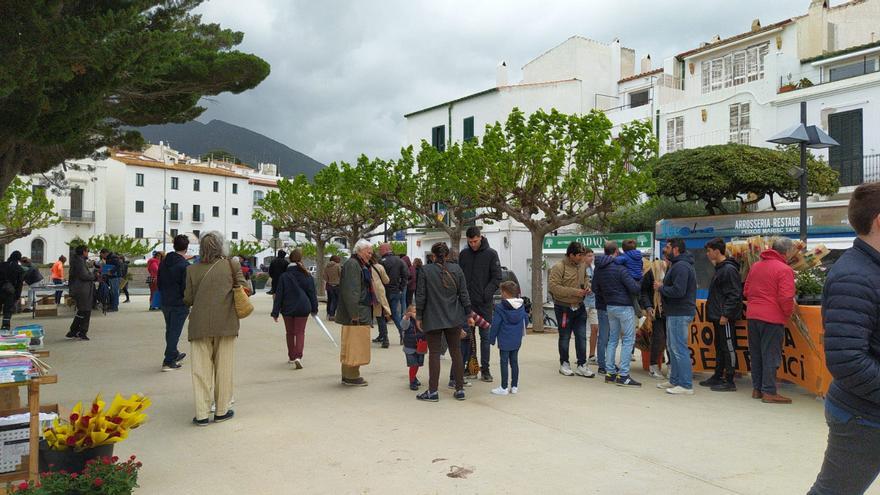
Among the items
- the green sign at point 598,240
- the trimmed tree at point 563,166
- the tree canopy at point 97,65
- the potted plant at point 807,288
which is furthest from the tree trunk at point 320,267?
the potted plant at point 807,288

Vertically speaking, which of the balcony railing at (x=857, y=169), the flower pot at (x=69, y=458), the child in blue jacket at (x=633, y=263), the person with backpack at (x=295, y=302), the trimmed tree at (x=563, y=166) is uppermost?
the balcony railing at (x=857, y=169)

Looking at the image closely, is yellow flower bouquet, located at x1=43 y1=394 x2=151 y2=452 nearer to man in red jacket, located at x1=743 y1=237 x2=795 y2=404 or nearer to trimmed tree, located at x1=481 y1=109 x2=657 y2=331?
man in red jacket, located at x1=743 y1=237 x2=795 y2=404

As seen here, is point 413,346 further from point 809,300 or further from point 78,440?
point 809,300

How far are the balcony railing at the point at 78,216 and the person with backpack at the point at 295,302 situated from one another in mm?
53969

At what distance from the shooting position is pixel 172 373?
8445 mm

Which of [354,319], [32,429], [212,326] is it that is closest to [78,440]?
[32,429]

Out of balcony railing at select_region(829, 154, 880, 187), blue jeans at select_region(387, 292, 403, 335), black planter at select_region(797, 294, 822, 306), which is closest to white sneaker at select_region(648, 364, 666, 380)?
black planter at select_region(797, 294, 822, 306)

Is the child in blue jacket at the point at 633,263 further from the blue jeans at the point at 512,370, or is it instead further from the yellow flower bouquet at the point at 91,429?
the yellow flower bouquet at the point at 91,429

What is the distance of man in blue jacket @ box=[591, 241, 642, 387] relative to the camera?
25.2 ft

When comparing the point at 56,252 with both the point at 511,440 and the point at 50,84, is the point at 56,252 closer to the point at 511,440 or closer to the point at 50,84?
the point at 50,84

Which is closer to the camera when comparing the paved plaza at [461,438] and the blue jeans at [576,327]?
the paved plaza at [461,438]

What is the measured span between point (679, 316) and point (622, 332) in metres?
0.77

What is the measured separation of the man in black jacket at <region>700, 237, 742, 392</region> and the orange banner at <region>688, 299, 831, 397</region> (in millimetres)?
150

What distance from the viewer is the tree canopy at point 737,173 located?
22.2m
